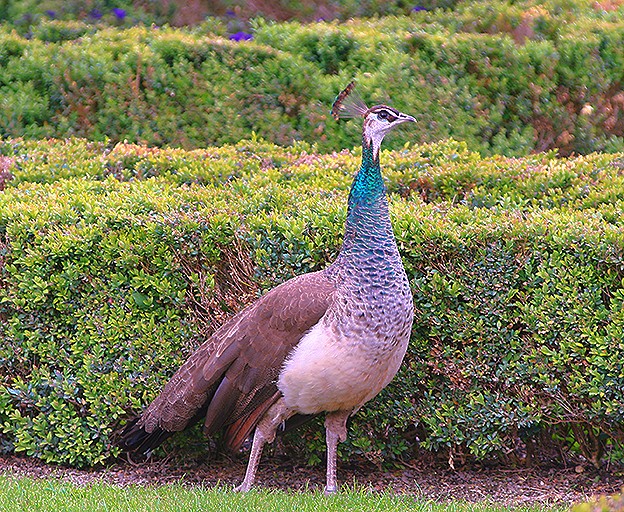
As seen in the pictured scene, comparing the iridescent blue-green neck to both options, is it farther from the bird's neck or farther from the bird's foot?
the bird's foot

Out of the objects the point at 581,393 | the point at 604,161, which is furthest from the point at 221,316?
the point at 604,161

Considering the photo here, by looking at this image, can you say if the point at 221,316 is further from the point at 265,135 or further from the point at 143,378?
the point at 265,135

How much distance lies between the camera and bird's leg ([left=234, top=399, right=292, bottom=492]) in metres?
4.88

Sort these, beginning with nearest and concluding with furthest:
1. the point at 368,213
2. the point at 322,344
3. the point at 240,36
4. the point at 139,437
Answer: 1. the point at 322,344
2. the point at 368,213
3. the point at 139,437
4. the point at 240,36

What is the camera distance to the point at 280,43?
949 centimetres

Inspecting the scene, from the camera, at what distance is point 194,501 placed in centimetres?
464

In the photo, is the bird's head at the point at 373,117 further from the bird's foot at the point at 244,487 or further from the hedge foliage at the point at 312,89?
the hedge foliage at the point at 312,89

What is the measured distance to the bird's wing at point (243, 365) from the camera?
473cm

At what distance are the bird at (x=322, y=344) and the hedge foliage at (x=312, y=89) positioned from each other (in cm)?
392

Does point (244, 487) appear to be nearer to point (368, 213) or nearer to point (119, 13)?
point (368, 213)

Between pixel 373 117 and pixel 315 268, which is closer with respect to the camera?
pixel 373 117

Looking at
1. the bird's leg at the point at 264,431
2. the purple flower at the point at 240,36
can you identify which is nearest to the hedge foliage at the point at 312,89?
the purple flower at the point at 240,36

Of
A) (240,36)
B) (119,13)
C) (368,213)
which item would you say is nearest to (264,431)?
(368,213)

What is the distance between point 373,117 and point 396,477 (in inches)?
78.2
